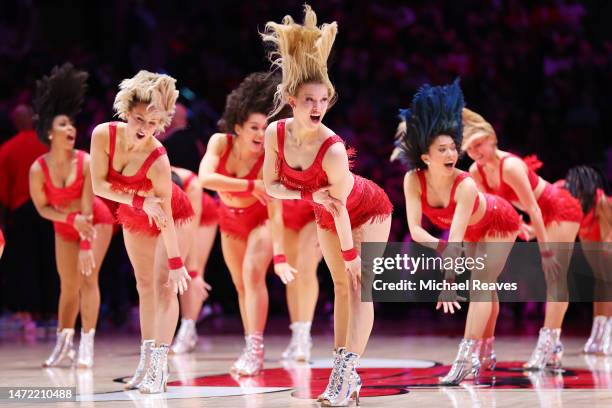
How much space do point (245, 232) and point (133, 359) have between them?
129 centimetres

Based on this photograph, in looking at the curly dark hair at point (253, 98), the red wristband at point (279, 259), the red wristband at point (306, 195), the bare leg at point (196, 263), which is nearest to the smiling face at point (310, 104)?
the red wristband at point (306, 195)

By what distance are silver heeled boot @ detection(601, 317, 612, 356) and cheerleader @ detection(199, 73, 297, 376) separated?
2.42 m

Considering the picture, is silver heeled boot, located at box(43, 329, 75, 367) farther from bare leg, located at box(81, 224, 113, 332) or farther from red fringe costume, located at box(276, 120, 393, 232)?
red fringe costume, located at box(276, 120, 393, 232)

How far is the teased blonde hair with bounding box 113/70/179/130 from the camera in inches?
205

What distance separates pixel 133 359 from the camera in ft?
23.2

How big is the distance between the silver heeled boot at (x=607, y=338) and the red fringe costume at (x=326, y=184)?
2911 millimetres

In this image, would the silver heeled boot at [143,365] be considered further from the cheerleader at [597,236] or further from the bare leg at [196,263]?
the cheerleader at [597,236]

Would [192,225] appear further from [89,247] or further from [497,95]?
[497,95]

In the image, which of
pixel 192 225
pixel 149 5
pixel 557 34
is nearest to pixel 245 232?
pixel 192 225

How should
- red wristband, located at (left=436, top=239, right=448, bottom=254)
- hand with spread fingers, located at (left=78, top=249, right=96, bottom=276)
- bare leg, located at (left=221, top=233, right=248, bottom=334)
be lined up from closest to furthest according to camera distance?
red wristband, located at (left=436, top=239, right=448, bottom=254) < hand with spread fingers, located at (left=78, top=249, right=96, bottom=276) < bare leg, located at (left=221, top=233, right=248, bottom=334)

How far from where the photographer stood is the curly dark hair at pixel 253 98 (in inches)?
251

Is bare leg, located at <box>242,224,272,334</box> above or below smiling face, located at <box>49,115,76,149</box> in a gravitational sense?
below

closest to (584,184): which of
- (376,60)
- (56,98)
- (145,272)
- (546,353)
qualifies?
(546,353)

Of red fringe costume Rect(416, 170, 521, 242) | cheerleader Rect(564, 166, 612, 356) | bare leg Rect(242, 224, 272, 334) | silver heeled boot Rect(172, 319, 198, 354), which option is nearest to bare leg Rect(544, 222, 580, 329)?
cheerleader Rect(564, 166, 612, 356)
